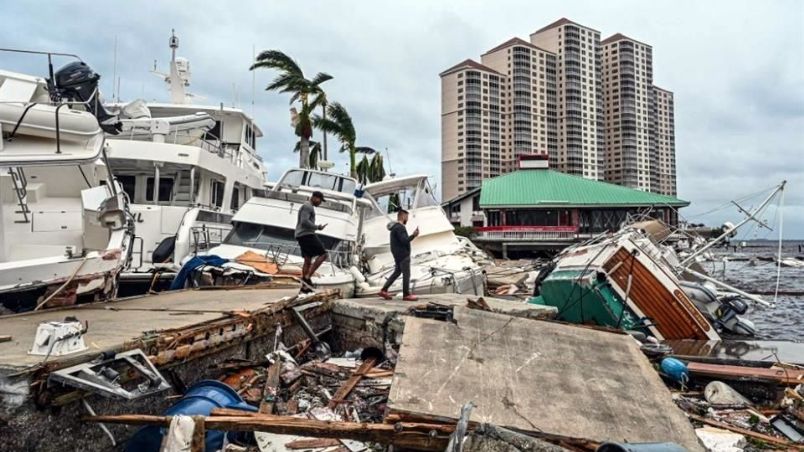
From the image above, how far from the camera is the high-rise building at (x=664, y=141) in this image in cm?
8131

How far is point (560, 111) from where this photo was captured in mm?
78250

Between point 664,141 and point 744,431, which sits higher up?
point 664,141

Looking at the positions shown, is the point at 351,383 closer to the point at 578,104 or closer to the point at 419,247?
the point at 419,247

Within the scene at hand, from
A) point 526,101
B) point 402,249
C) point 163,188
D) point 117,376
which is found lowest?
point 117,376

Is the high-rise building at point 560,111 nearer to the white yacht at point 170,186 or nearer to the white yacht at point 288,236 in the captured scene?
the white yacht at point 170,186

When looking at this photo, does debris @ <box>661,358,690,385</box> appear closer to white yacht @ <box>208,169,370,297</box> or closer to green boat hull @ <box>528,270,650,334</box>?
green boat hull @ <box>528,270,650,334</box>

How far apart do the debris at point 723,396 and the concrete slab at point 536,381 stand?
1.01m

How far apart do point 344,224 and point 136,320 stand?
321 inches

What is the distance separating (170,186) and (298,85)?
30.9 ft

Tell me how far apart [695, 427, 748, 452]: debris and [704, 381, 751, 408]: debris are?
1097 mm

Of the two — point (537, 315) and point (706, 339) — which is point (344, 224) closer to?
point (537, 315)

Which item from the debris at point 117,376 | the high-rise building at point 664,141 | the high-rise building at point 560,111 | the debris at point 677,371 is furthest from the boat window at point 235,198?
the high-rise building at point 664,141

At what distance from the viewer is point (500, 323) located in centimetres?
608

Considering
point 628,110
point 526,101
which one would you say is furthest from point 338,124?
point 628,110
